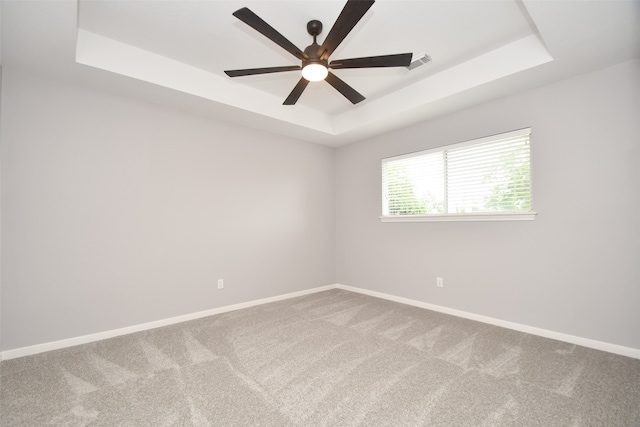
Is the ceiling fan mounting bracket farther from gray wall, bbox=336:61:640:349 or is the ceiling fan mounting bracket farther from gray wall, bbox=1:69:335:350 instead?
gray wall, bbox=336:61:640:349

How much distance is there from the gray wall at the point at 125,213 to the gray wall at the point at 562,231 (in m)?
2.39

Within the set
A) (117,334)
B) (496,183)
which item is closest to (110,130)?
(117,334)

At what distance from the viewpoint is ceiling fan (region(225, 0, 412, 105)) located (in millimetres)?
Answer: 1686

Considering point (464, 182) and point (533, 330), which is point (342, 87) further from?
point (533, 330)

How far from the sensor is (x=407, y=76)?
325 cm

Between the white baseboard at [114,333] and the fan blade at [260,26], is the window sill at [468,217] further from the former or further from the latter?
the fan blade at [260,26]

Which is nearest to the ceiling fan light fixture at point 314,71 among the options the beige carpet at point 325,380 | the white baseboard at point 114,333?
the beige carpet at point 325,380

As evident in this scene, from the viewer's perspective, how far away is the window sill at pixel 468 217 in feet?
9.75

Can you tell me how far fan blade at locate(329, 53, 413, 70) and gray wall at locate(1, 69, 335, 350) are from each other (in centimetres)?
217

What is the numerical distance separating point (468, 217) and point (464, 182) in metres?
0.44

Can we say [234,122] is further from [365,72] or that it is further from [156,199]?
[365,72]

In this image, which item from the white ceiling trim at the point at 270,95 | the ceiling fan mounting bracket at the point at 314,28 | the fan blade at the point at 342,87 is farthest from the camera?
the white ceiling trim at the point at 270,95

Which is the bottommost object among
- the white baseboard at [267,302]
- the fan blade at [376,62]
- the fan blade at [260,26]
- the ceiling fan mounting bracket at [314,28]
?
the white baseboard at [267,302]

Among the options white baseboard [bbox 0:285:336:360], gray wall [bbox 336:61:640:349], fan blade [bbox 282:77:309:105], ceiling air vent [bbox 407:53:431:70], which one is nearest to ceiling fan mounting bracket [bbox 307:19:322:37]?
fan blade [bbox 282:77:309:105]
